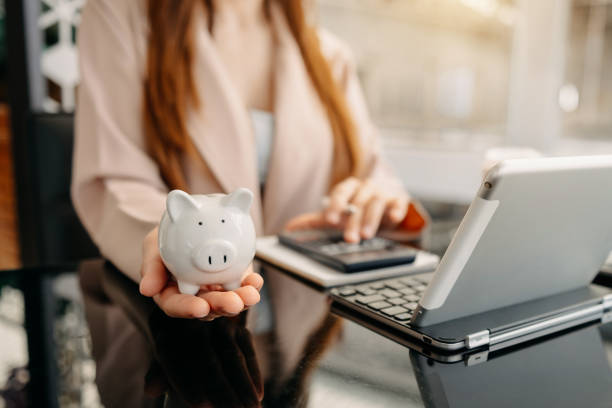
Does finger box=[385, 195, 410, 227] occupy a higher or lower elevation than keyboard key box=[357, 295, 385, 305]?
higher

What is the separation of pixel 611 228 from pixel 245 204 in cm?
37

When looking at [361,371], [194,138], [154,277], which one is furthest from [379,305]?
[194,138]

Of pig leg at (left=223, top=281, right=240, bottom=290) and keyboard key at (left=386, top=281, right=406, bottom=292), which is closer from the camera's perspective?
pig leg at (left=223, top=281, right=240, bottom=290)

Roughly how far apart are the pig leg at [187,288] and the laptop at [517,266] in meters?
0.17

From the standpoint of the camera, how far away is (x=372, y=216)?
0.80 m

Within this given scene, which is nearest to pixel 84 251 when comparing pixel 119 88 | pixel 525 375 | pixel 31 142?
pixel 31 142

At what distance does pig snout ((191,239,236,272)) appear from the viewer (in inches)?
18.0

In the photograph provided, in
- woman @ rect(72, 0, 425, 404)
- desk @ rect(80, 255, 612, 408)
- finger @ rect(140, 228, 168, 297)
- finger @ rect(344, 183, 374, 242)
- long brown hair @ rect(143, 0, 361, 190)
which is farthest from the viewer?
long brown hair @ rect(143, 0, 361, 190)

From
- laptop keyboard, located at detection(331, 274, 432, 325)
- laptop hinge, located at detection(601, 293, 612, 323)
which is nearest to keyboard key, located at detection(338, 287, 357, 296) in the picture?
laptop keyboard, located at detection(331, 274, 432, 325)

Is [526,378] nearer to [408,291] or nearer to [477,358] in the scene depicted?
[477,358]

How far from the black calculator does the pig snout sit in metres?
0.22

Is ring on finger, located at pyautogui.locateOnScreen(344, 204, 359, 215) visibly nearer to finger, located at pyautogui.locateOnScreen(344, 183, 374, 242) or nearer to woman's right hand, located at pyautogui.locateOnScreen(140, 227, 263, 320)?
finger, located at pyautogui.locateOnScreen(344, 183, 374, 242)

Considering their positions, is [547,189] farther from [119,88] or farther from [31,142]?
[31,142]

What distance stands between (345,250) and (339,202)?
5.5 inches
